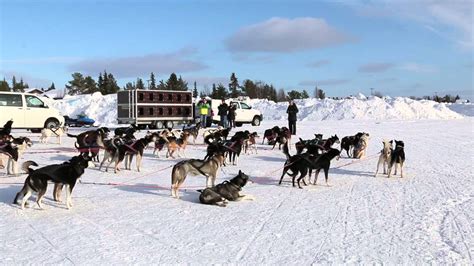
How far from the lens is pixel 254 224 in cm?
592

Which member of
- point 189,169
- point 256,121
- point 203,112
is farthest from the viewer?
point 256,121

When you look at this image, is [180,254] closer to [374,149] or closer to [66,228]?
[66,228]

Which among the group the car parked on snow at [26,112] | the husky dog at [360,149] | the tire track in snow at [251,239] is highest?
the car parked on snow at [26,112]

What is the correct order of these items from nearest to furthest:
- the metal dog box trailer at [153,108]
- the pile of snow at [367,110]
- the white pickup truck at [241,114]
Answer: the metal dog box trailer at [153,108] → the white pickup truck at [241,114] → the pile of snow at [367,110]

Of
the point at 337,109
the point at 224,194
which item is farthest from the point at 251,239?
the point at 337,109

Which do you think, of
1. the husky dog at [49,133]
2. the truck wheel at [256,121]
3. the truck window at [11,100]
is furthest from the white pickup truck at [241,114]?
the husky dog at [49,133]

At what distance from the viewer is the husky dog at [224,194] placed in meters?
6.93

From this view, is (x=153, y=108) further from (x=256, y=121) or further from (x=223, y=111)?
(x=256, y=121)

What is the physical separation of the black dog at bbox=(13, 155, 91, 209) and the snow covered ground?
8.6 inches

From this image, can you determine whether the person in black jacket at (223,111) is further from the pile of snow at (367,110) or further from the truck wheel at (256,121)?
the pile of snow at (367,110)

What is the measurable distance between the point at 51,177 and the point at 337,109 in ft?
119

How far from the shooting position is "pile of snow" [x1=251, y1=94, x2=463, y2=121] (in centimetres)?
3906

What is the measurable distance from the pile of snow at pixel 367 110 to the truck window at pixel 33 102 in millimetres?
23621

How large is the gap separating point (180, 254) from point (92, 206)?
2534 mm
